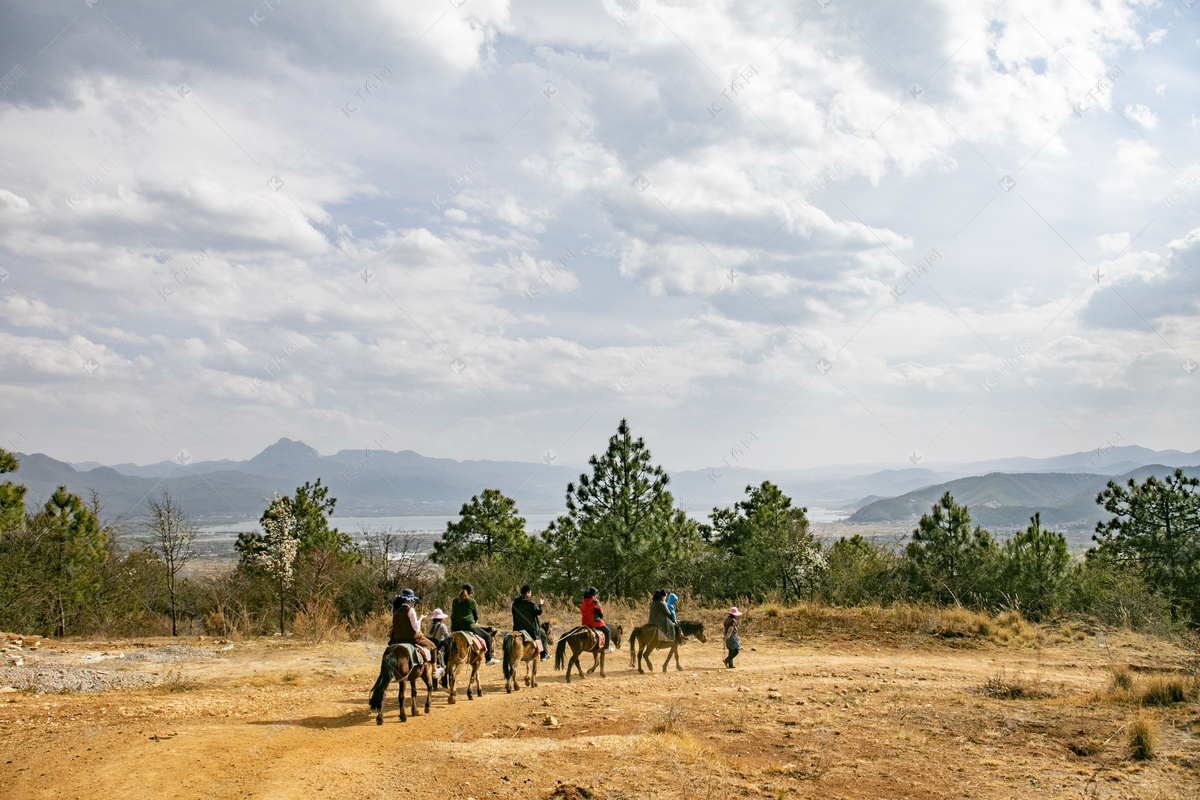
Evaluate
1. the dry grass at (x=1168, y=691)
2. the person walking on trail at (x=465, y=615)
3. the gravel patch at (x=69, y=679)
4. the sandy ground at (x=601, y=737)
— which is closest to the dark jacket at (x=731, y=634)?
the sandy ground at (x=601, y=737)

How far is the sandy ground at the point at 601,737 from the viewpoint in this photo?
25.1ft

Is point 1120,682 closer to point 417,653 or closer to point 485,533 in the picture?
point 417,653

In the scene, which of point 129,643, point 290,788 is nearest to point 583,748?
point 290,788

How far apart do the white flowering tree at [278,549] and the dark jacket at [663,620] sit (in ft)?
75.6

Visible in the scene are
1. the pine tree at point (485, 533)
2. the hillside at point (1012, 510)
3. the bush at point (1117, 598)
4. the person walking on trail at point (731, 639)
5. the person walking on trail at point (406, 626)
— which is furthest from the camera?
the hillside at point (1012, 510)

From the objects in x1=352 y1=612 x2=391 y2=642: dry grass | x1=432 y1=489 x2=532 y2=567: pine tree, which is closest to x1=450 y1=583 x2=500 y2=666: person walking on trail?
x1=352 y1=612 x2=391 y2=642: dry grass

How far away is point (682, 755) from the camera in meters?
8.76

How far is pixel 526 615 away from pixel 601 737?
173 inches

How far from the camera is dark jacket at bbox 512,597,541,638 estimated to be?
1370 centimetres

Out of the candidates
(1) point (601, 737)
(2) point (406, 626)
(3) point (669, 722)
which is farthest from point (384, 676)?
(3) point (669, 722)

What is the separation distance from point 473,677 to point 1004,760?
868 cm

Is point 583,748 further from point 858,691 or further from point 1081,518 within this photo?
point 1081,518

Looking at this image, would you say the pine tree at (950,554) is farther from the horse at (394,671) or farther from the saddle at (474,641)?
the horse at (394,671)

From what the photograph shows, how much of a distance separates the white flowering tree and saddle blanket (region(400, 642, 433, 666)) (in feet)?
78.4
